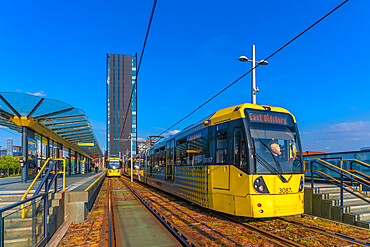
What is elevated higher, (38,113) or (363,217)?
(38,113)

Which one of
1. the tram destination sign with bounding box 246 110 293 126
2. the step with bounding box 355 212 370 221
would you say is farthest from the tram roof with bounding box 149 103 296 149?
the step with bounding box 355 212 370 221

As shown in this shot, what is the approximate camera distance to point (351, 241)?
19.3ft

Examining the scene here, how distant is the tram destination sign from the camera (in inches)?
307

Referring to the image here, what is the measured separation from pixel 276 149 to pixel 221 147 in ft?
5.37

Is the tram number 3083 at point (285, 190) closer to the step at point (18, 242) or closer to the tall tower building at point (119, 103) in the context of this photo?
the step at point (18, 242)

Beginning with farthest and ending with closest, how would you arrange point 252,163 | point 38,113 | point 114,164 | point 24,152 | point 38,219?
point 114,164, point 38,113, point 24,152, point 252,163, point 38,219

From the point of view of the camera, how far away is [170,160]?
13859mm

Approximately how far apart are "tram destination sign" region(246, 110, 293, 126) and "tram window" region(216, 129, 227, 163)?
3.30 ft

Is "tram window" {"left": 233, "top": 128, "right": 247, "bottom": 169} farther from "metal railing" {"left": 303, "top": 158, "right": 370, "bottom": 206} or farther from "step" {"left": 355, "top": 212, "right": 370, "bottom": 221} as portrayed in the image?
"step" {"left": 355, "top": 212, "right": 370, "bottom": 221}

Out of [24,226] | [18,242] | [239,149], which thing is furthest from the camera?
[239,149]

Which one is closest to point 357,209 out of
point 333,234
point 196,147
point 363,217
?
point 363,217

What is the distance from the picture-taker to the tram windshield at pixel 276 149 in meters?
7.44

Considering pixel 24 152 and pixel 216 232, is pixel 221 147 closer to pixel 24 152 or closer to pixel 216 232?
pixel 216 232

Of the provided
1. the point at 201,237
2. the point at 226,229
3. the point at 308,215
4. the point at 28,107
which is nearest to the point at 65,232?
the point at 201,237
